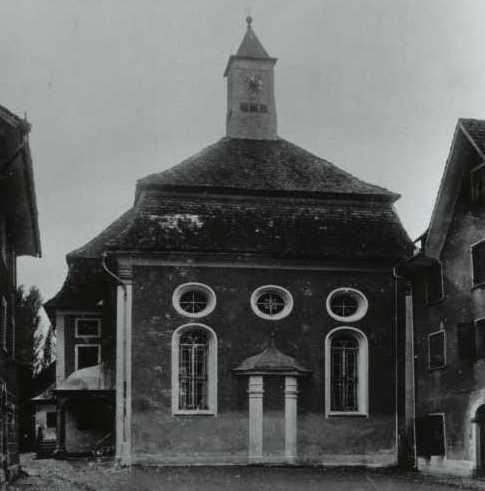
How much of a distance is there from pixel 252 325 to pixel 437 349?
5920 mm

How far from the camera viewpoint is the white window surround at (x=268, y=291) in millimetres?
32344

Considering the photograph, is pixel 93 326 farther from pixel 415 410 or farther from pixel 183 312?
pixel 415 410

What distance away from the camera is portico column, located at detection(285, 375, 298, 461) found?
30.9 metres

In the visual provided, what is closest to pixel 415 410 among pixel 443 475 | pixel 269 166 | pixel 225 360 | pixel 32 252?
pixel 443 475

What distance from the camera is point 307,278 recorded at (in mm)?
32688

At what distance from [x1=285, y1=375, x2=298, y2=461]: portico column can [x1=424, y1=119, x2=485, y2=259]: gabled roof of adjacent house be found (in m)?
5.94

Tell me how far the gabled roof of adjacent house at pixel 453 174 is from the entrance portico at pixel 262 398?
5788 millimetres

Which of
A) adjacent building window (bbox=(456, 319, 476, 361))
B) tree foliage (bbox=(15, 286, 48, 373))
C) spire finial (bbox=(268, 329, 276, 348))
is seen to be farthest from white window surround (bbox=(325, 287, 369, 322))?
tree foliage (bbox=(15, 286, 48, 373))

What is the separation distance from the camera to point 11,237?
92.9 feet

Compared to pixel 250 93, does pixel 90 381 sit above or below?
below

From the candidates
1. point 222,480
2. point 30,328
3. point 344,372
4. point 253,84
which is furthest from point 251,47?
point 30,328

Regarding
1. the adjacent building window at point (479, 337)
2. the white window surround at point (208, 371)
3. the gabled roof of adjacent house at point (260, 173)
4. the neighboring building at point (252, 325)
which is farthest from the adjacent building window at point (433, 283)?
the white window surround at point (208, 371)

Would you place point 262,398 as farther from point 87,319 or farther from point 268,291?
point 87,319

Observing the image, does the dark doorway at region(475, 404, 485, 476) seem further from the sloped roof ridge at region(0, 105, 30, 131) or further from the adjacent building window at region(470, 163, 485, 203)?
the sloped roof ridge at region(0, 105, 30, 131)
